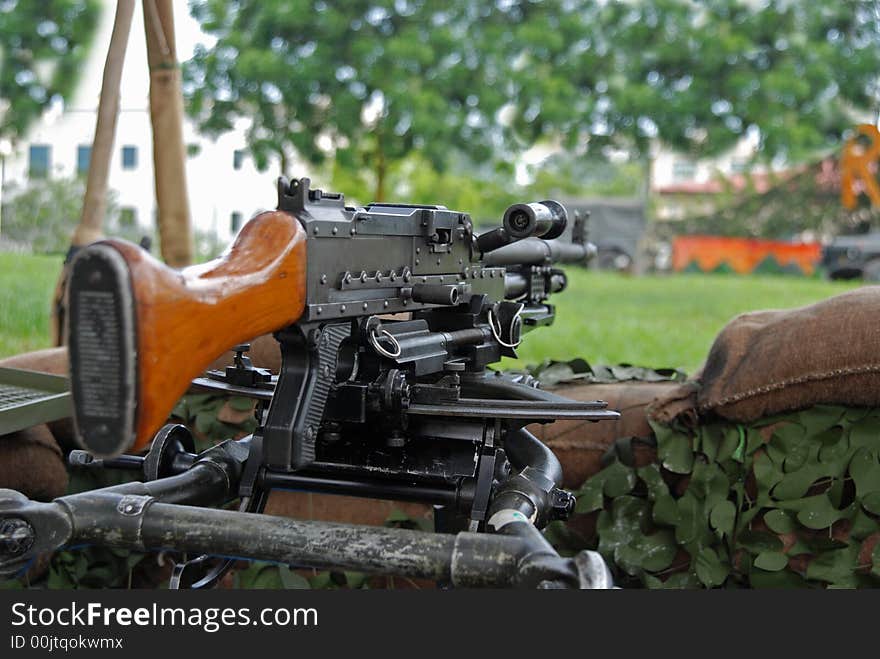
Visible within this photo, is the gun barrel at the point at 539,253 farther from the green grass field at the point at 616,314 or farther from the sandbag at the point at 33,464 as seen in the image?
the green grass field at the point at 616,314

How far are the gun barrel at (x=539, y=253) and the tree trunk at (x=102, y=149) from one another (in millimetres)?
→ 1941

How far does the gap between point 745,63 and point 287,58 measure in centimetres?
417

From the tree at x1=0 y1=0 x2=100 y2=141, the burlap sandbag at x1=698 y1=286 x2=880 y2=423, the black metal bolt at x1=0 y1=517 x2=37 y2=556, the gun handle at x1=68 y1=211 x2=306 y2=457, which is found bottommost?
the black metal bolt at x1=0 y1=517 x2=37 y2=556

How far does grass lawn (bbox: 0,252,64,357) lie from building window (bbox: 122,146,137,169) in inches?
48.4

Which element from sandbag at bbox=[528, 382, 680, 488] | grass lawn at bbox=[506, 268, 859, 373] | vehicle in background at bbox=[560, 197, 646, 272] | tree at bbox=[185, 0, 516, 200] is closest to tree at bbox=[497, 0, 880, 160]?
tree at bbox=[185, 0, 516, 200]

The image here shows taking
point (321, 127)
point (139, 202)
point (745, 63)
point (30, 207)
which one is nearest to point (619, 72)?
Answer: point (745, 63)

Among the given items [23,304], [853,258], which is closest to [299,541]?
[23,304]

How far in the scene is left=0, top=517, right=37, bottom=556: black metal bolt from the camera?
1.58m

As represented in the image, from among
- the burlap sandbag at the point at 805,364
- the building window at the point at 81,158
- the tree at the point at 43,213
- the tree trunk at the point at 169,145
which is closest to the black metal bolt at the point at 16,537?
the burlap sandbag at the point at 805,364

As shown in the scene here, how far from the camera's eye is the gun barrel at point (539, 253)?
7.43 feet

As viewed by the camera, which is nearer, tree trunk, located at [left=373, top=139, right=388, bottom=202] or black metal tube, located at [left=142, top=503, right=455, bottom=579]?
black metal tube, located at [left=142, top=503, right=455, bottom=579]

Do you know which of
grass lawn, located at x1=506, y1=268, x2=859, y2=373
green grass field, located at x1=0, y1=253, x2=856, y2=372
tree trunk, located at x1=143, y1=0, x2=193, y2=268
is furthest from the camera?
grass lawn, located at x1=506, y1=268, x2=859, y2=373

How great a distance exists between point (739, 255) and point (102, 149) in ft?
57.0

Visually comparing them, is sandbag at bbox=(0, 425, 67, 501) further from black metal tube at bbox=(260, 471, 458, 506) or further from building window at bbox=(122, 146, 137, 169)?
building window at bbox=(122, 146, 137, 169)
